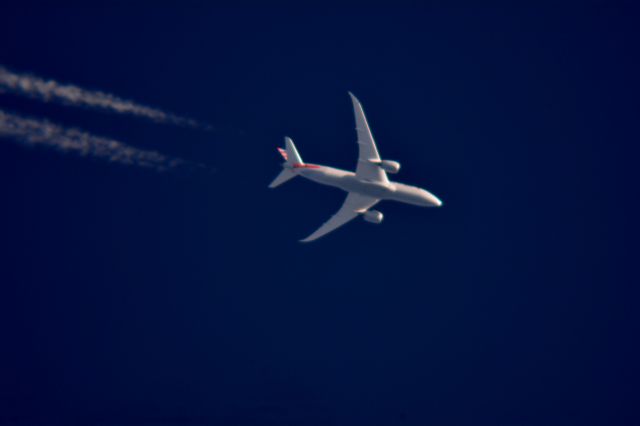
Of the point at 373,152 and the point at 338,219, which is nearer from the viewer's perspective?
the point at 373,152

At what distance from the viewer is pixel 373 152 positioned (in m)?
58.1

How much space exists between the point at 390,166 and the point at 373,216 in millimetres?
5141

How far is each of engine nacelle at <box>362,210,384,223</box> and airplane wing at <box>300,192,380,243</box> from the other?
1329mm

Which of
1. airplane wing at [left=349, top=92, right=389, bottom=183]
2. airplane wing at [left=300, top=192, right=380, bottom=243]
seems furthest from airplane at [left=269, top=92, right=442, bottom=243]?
airplane wing at [left=300, top=192, right=380, bottom=243]

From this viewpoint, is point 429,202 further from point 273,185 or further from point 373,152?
point 273,185

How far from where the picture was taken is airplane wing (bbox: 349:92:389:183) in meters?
56.6

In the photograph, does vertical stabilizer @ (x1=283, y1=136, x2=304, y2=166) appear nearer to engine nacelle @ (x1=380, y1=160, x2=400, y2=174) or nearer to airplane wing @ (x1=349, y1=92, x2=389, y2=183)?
airplane wing @ (x1=349, y1=92, x2=389, y2=183)

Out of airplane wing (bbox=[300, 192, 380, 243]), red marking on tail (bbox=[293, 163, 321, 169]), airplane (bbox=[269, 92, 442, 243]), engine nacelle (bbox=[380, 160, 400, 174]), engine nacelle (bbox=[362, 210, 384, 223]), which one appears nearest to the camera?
engine nacelle (bbox=[380, 160, 400, 174])

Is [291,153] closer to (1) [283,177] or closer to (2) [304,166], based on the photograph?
(2) [304,166]

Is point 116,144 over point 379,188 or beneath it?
over

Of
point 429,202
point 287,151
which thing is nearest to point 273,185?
point 287,151

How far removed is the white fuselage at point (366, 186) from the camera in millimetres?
59375

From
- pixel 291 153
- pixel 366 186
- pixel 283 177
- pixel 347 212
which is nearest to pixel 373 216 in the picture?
pixel 366 186

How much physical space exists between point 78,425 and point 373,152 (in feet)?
106
